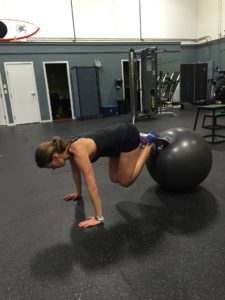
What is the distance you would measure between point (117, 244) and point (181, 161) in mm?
947

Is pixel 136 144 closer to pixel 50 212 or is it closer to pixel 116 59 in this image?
pixel 50 212

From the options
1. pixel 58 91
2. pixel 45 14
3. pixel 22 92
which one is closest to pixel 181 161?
pixel 22 92

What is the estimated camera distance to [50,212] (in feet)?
7.59

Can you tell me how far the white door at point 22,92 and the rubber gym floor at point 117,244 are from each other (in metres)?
6.02

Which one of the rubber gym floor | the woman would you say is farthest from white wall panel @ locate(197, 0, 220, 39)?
the woman

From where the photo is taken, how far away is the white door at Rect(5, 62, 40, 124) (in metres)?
8.05

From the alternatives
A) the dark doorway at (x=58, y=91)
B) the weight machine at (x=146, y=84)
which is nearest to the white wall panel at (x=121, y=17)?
the dark doorway at (x=58, y=91)

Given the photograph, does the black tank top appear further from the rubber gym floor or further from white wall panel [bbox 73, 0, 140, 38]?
white wall panel [bbox 73, 0, 140, 38]

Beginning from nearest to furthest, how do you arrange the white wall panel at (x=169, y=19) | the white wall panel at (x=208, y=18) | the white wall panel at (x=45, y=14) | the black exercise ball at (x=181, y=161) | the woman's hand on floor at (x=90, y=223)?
the woman's hand on floor at (x=90, y=223)
the black exercise ball at (x=181, y=161)
the white wall panel at (x=45, y=14)
the white wall panel at (x=169, y=19)
the white wall panel at (x=208, y=18)

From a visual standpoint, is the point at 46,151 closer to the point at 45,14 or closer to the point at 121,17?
the point at 45,14

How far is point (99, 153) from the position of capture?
198 cm

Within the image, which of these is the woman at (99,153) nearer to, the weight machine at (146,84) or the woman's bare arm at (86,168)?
the woman's bare arm at (86,168)

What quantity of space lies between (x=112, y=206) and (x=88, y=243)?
59 cm

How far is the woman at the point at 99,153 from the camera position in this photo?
5.69 ft
